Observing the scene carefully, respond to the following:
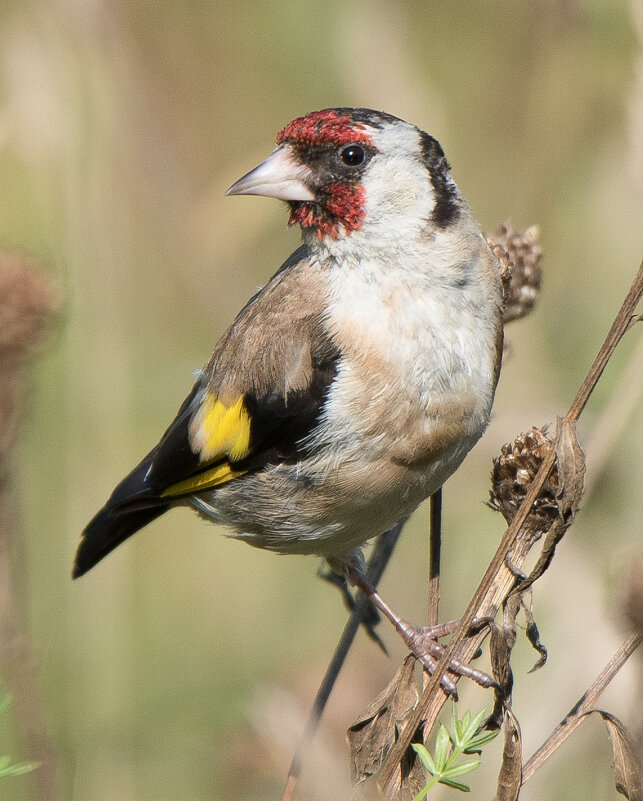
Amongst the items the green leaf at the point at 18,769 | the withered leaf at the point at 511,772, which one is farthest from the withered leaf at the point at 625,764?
the green leaf at the point at 18,769

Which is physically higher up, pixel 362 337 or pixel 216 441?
pixel 362 337

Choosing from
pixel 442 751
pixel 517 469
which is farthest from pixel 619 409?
pixel 442 751

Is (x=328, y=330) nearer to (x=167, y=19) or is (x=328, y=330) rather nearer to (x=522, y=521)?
(x=522, y=521)

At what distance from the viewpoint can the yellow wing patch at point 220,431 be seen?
295 centimetres

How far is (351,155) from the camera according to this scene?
2.78 meters

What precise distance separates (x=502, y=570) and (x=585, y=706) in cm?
30

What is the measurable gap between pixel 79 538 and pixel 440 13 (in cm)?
275

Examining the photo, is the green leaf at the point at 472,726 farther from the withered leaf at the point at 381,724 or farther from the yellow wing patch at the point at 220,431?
the yellow wing patch at the point at 220,431

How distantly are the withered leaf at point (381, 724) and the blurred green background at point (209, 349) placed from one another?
77 centimetres

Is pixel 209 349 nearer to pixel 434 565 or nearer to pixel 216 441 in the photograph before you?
pixel 216 441

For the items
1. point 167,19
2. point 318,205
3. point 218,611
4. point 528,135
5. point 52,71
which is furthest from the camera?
point 167,19

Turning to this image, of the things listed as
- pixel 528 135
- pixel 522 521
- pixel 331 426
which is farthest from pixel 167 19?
pixel 522 521

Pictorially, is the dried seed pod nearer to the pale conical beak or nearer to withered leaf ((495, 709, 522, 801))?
the pale conical beak

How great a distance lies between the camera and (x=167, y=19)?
16.6 feet
